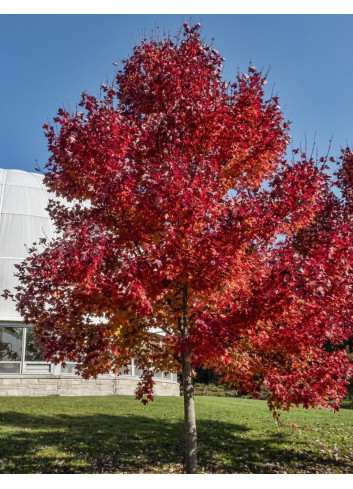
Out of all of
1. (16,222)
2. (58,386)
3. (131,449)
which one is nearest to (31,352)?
(58,386)

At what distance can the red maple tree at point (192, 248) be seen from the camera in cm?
629

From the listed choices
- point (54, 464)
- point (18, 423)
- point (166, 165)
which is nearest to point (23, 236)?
Result: point (18, 423)

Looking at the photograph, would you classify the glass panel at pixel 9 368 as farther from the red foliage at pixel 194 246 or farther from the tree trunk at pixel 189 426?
the tree trunk at pixel 189 426

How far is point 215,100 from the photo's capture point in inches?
302

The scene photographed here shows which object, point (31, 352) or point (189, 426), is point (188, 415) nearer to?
point (189, 426)

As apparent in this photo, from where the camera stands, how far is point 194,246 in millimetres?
6480

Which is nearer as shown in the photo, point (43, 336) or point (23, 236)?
point (43, 336)

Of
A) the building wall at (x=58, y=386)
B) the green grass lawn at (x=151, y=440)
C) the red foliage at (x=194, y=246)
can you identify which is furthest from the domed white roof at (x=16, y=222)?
the red foliage at (x=194, y=246)

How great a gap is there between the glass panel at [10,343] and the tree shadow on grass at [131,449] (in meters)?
6.60

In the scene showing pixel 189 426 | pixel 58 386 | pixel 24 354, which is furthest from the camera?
pixel 24 354

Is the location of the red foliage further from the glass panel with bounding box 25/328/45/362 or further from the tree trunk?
A: the glass panel with bounding box 25/328/45/362

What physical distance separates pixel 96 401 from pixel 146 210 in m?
13.0

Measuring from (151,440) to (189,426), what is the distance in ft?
14.1

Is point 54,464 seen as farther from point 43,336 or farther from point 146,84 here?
point 146,84
